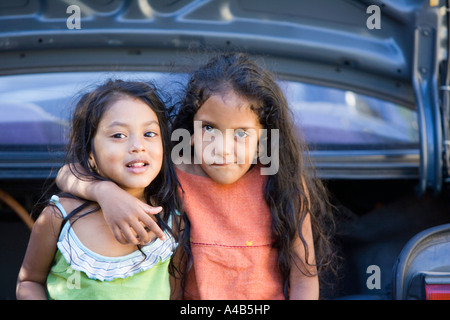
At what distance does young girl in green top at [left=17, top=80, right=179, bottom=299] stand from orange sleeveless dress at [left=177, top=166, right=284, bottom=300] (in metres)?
0.10

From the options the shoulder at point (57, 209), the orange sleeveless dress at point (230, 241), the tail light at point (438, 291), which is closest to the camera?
the tail light at point (438, 291)

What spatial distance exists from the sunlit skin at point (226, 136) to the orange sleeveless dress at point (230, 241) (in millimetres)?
81

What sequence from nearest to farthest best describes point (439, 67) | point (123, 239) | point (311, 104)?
point (123, 239), point (439, 67), point (311, 104)

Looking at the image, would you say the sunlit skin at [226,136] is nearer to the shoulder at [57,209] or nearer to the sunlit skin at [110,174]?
the sunlit skin at [110,174]

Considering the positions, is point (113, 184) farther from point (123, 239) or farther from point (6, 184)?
point (6, 184)

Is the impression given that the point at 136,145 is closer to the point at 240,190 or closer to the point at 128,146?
the point at 128,146

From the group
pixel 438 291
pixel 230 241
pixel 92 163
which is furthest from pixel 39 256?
pixel 438 291

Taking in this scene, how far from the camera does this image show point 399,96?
2273 mm

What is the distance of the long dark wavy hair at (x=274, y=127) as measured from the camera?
1604 millimetres

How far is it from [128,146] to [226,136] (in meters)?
0.27

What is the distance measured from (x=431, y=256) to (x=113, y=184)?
868 millimetres

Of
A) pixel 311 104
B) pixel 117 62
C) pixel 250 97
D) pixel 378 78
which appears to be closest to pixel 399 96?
pixel 378 78

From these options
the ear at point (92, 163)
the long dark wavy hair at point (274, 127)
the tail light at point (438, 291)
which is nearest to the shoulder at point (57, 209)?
the ear at point (92, 163)

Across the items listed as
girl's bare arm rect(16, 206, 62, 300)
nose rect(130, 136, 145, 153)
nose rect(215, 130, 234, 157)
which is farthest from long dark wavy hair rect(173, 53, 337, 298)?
girl's bare arm rect(16, 206, 62, 300)
